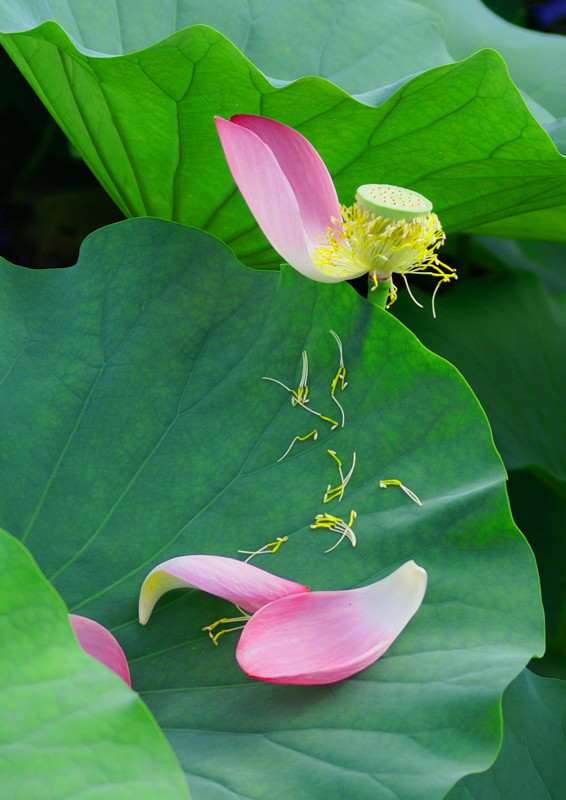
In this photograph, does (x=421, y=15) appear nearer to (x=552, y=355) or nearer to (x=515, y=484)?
(x=552, y=355)

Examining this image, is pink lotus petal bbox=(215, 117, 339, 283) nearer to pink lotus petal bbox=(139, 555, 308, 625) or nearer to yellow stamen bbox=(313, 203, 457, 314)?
yellow stamen bbox=(313, 203, 457, 314)

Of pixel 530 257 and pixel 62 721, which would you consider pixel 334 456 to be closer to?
pixel 62 721

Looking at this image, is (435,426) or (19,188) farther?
(19,188)

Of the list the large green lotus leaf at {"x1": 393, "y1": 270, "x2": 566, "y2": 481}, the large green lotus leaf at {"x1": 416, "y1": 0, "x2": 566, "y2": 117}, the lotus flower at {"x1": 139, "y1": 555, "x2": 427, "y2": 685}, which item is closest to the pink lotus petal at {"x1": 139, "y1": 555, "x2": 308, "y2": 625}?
the lotus flower at {"x1": 139, "y1": 555, "x2": 427, "y2": 685}

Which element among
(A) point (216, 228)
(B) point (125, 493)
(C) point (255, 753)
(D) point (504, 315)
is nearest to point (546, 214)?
(D) point (504, 315)

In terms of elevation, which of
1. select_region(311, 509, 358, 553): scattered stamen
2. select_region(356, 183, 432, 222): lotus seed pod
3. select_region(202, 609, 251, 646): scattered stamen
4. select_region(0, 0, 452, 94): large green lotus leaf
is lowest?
select_region(202, 609, 251, 646): scattered stamen
